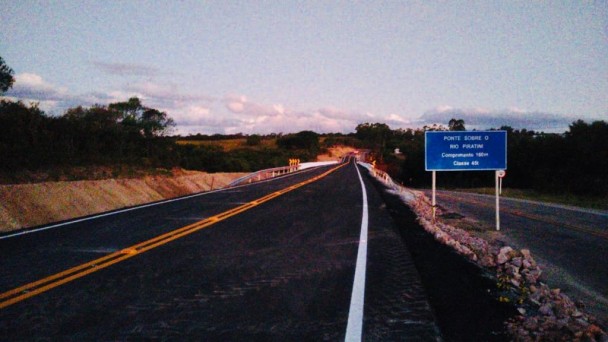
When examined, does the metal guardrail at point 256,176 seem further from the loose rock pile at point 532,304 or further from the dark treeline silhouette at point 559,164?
the loose rock pile at point 532,304

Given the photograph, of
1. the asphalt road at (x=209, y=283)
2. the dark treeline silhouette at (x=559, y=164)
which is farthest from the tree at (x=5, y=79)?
the dark treeline silhouette at (x=559, y=164)

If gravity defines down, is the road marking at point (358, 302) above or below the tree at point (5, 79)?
below

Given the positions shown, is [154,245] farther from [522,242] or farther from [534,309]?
[522,242]

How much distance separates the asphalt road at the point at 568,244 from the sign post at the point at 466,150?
269cm

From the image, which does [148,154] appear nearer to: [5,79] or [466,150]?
[5,79]

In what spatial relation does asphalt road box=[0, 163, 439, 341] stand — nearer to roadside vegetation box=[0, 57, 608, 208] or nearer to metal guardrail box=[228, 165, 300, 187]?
roadside vegetation box=[0, 57, 608, 208]

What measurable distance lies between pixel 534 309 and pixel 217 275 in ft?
14.5

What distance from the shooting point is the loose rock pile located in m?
5.23

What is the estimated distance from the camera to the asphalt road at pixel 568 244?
419 inches

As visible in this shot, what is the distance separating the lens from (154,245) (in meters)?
9.97

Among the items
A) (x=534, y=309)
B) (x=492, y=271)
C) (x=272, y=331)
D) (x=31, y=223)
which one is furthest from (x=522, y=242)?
(x=31, y=223)

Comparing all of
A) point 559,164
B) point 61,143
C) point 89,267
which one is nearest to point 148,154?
point 61,143

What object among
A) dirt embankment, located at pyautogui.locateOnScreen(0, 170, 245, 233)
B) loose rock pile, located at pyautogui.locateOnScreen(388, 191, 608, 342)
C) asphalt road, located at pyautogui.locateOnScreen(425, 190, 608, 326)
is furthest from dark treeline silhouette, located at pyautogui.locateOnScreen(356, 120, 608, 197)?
loose rock pile, located at pyautogui.locateOnScreen(388, 191, 608, 342)

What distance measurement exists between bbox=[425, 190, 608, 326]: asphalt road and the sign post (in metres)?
2.69
